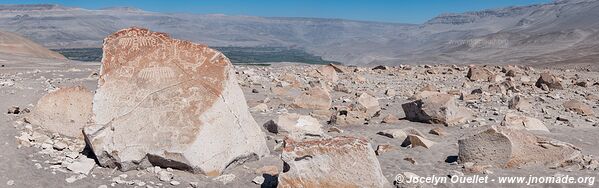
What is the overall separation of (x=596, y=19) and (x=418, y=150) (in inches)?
3539

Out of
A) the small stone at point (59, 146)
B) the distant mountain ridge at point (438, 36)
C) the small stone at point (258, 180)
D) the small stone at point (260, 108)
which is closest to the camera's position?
the small stone at point (258, 180)

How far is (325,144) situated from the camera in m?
6.20

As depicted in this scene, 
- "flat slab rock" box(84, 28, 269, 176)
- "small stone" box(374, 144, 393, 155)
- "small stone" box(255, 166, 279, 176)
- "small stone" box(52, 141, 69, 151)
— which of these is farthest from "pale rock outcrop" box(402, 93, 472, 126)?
"small stone" box(52, 141, 69, 151)

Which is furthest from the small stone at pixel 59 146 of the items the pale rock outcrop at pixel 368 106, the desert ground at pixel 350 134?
the pale rock outcrop at pixel 368 106

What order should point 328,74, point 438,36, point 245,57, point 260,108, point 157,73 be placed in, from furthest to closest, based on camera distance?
point 438,36 → point 245,57 → point 328,74 → point 260,108 → point 157,73

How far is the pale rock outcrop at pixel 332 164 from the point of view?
6.16 metres

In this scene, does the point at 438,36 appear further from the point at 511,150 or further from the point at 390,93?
the point at 511,150

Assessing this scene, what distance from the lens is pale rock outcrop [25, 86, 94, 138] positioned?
862cm

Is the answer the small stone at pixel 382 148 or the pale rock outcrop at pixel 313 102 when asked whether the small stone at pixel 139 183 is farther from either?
the pale rock outcrop at pixel 313 102

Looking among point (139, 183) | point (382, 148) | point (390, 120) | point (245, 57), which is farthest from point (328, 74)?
point (245, 57)

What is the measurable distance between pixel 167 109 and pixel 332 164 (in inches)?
93.4

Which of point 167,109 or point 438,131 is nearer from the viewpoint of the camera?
point 167,109

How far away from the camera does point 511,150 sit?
7133mm

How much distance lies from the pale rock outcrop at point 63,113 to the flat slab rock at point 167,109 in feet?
4.88
